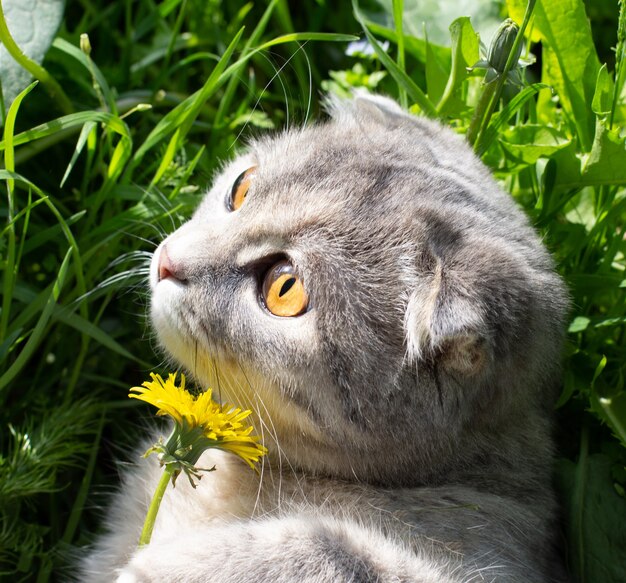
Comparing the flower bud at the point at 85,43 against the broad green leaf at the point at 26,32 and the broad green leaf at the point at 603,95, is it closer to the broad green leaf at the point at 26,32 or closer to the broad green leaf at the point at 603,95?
the broad green leaf at the point at 26,32

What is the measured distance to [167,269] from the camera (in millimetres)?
2143

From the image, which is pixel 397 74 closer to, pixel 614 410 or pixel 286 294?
pixel 286 294

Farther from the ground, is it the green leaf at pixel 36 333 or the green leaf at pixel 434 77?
the green leaf at pixel 434 77

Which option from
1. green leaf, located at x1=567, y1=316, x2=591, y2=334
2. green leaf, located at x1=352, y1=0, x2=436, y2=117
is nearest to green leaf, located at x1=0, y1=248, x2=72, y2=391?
green leaf, located at x1=352, y1=0, x2=436, y2=117

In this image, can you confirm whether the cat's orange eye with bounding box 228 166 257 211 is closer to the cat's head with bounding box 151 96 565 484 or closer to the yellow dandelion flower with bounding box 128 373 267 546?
the cat's head with bounding box 151 96 565 484

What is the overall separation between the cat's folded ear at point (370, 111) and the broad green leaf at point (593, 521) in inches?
45.7

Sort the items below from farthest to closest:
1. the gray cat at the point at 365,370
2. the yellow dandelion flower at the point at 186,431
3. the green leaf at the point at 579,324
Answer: the green leaf at the point at 579,324, the gray cat at the point at 365,370, the yellow dandelion flower at the point at 186,431

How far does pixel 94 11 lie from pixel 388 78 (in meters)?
1.23

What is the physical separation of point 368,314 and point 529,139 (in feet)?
A: 3.64

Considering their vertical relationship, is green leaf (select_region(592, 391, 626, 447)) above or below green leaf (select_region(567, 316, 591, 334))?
below

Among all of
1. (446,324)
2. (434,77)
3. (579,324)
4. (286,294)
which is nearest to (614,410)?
(579,324)

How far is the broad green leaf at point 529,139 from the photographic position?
264 centimetres

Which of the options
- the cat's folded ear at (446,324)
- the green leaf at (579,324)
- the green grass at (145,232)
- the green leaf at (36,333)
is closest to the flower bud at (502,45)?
the green grass at (145,232)

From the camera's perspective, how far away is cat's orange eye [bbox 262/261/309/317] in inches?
79.1
